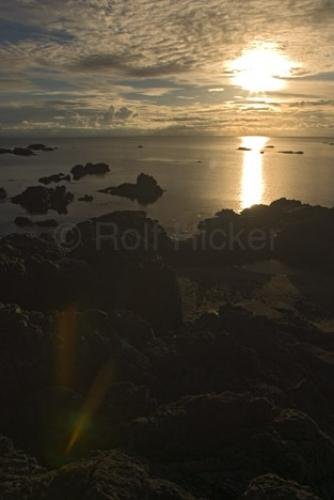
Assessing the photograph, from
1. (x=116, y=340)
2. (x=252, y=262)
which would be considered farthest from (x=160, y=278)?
(x=252, y=262)

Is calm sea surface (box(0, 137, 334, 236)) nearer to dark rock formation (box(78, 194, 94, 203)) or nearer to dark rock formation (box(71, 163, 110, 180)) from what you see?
dark rock formation (box(78, 194, 94, 203))

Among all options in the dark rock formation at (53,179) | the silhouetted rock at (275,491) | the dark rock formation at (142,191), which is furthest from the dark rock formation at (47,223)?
the silhouetted rock at (275,491)

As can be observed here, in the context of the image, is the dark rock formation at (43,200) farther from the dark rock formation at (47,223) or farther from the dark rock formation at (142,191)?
the dark rock formation at (142,191)

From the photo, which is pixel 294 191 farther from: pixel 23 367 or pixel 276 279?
pixel 23 367

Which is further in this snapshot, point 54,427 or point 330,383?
point 330,383

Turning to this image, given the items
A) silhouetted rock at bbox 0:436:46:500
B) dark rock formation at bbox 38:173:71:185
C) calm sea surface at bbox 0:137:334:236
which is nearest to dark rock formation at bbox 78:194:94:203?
calm sea surface at bbox 0:137:334:236

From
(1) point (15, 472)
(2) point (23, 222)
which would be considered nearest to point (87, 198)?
(2) point (23, 222)
